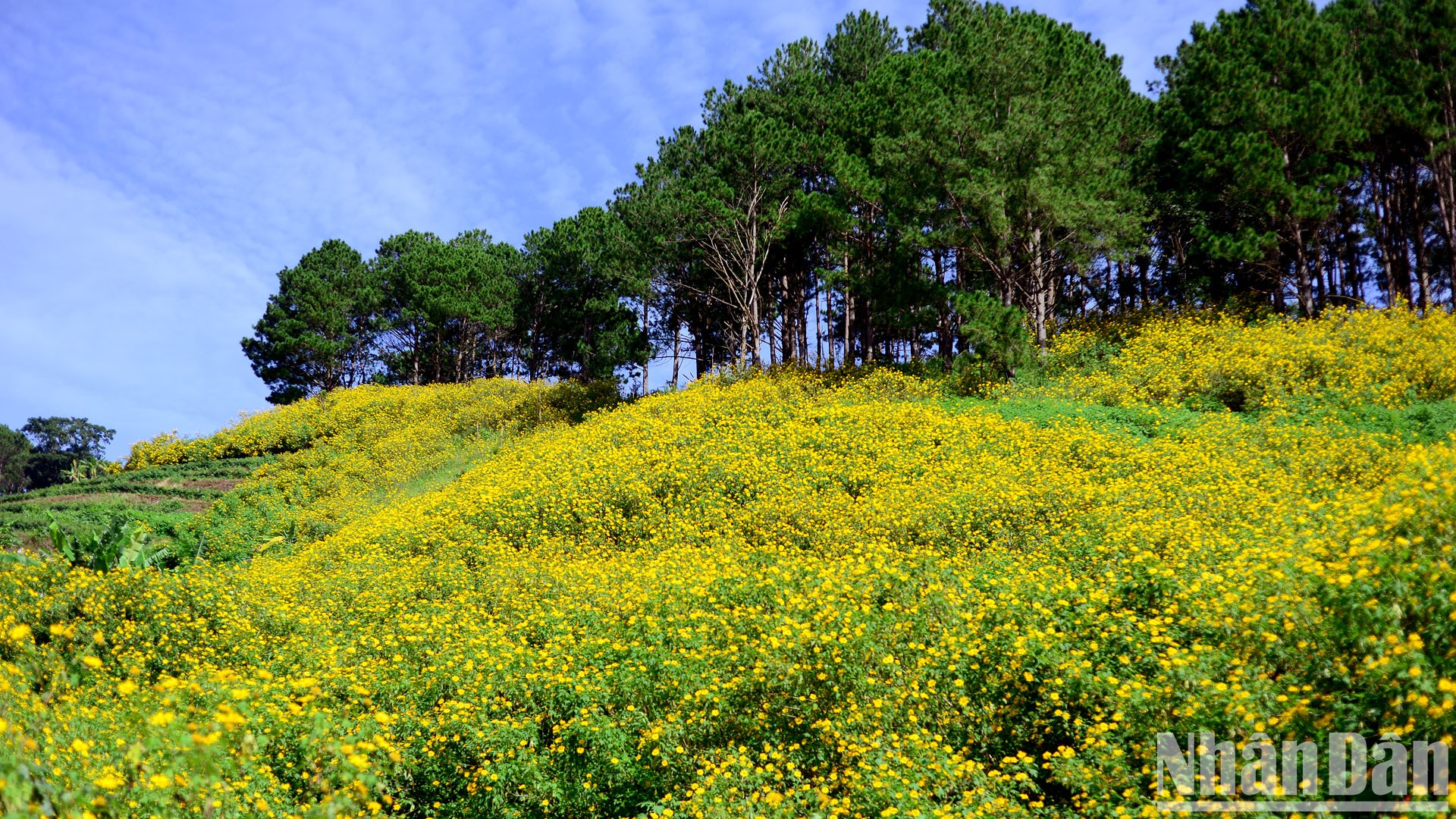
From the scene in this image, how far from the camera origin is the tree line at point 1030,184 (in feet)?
65.8

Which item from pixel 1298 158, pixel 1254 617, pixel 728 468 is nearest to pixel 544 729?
pixel 1254 617

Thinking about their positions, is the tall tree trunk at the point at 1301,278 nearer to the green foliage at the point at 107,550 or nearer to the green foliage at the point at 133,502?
the green foliage at the point at 107,550

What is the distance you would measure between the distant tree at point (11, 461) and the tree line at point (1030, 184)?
277 ft

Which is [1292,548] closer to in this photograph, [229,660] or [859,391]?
[229,660]

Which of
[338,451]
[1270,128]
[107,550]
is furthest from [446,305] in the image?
[1270,128]

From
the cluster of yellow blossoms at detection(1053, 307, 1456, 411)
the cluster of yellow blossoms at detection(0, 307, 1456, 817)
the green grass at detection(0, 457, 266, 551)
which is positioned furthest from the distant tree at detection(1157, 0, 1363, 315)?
the green grass at detection(0, 457, 266, 551)

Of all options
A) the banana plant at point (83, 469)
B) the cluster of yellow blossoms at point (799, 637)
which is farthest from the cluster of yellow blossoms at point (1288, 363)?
the banana plant at point (83, 469)

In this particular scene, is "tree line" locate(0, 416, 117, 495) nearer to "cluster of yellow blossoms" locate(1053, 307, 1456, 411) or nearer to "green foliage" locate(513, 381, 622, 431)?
"green foliage" locate(513, 381, 622, 431)

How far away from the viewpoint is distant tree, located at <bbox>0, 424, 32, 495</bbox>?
8281cm

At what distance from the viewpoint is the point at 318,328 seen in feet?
157

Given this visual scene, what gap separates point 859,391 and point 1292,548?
13.7m

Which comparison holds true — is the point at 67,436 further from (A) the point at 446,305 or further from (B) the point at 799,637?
(B) the point at 799,637

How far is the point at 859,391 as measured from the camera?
19.8 meters

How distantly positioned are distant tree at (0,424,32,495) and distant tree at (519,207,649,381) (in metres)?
73.0
